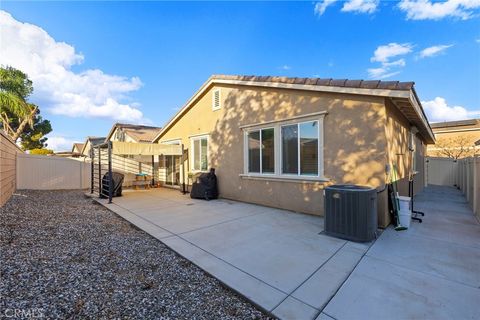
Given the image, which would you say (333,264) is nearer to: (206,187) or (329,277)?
(329,277)

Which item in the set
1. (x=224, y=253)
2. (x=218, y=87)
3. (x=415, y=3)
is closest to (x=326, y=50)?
(x=415, y=3)

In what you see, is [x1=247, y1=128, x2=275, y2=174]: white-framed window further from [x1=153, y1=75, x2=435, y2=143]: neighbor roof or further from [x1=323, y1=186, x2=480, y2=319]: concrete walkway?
[x1=323, y1=186, x2=480, y2=319]: concrete walkway

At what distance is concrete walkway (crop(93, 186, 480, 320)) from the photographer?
2.47 meters

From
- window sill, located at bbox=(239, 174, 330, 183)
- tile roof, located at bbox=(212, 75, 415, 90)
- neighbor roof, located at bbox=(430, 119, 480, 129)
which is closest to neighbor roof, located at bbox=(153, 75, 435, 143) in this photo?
tile roof, located at bbox=(212, 75, 415, 90)

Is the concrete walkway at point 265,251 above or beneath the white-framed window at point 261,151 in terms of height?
beneath

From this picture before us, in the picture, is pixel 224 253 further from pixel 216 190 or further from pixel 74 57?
pixel 74 57

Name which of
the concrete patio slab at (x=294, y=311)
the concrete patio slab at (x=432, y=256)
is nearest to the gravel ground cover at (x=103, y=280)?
the concrete patio slab at (x=294, y=311)

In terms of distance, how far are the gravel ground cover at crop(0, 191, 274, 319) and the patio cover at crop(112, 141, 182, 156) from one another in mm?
4248

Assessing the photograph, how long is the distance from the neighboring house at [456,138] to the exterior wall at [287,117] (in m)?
20.0

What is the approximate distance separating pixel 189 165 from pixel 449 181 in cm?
1734

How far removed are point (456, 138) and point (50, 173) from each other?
1219 inches

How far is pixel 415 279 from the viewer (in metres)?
3.01

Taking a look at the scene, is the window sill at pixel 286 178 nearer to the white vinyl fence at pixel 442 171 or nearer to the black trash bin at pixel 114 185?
the black trash bin at pixel 114 185

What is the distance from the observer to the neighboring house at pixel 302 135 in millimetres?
5273
